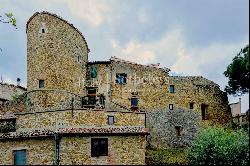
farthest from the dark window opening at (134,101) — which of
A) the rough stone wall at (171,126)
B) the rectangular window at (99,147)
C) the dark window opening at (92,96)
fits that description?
the rectangular window at (99,147)

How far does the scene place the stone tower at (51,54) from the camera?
4234cm

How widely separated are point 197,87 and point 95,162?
19091 mm

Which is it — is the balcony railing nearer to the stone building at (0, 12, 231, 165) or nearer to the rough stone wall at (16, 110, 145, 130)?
the stone building at (0, 12, 231, 165)

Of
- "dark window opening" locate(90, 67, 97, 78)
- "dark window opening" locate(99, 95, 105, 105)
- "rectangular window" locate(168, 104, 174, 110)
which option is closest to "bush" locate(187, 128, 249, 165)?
"rectangular window" locate(168, 104, 174, 110)

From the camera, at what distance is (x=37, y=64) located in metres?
42.7

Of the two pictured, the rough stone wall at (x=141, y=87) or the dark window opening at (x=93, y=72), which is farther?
the dark window opening at (x=93, y=72)

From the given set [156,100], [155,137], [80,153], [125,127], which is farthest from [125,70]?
[80,153]

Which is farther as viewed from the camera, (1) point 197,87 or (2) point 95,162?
(1) point 197,87

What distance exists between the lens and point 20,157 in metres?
34.6

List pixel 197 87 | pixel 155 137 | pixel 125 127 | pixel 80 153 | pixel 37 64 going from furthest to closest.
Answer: pixel 197 87 < pixel 155 137 < pixel 37 64 < pixel 125 127 < pixel 80 153

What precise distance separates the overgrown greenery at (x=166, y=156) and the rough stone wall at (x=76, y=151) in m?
2.83

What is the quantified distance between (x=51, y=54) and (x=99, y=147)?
479 inches

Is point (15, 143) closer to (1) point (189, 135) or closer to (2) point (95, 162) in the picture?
(2) point (95, 162)

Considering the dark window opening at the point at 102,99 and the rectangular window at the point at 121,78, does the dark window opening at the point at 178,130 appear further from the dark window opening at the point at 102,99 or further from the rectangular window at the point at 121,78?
the dark window opening at the point at 102,99
